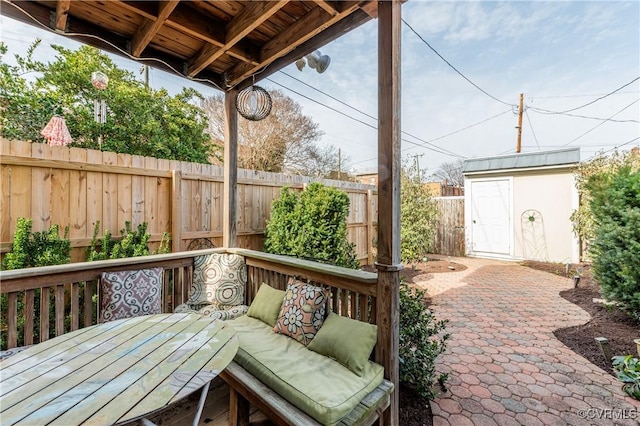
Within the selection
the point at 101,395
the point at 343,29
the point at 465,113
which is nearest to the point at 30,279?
the point at 101,395

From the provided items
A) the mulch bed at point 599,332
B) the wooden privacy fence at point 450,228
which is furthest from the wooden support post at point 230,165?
the wooden privacy fence at point 450,228

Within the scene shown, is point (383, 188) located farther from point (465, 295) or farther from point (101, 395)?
point (465, 295)

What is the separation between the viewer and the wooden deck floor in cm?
178

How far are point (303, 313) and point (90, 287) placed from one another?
178 cm

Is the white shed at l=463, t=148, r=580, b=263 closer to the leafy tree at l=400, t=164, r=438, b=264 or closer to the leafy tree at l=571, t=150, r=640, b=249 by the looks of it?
the leafy tree at l=571, t=150, r=640, b=249

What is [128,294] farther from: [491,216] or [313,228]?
[491,216]

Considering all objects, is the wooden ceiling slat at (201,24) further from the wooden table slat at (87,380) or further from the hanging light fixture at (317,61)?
the wooden table slat at (87,380)

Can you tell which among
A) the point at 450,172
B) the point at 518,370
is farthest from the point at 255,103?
the point at 450,172

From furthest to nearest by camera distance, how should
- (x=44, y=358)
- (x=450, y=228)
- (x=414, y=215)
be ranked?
(x=450, y=228) < (x=414, y=215) < (x=44, y=358)

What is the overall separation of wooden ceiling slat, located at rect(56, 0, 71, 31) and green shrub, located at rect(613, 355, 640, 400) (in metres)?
4.75

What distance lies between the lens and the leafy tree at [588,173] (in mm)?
5101

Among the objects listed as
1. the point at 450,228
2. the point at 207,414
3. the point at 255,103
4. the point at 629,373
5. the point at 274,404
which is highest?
the point at 255,103

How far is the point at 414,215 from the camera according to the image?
6.15m

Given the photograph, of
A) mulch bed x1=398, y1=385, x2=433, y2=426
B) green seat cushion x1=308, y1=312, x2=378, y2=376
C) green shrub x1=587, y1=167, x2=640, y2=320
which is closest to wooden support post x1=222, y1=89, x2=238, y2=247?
green seat cushion x1=308, y1=312, x2=378, y2=376
